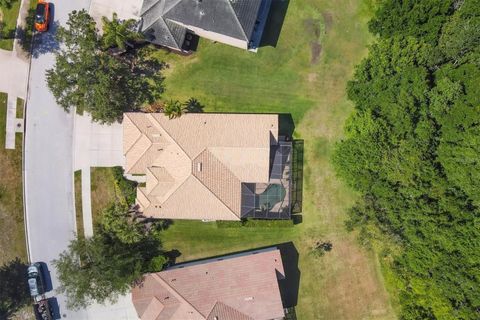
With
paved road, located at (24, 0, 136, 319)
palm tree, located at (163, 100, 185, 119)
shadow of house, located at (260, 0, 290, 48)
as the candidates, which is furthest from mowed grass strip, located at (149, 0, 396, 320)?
paved road, located at (24, 0, 136, 319)

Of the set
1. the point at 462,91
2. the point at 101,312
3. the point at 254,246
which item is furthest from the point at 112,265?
the point at 462,91

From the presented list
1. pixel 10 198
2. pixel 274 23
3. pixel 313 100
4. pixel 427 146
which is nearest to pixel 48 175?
pixel 10 198

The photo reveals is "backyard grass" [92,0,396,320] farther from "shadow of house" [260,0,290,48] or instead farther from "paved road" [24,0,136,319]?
"paved road" [24,0,136,319]

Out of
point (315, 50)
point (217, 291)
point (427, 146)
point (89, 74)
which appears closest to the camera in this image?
point (427, 146)

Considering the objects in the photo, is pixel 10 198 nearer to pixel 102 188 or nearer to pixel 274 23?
pixel 102 188

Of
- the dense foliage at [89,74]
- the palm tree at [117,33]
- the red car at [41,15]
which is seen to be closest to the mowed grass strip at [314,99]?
the palm tree at [117,33]

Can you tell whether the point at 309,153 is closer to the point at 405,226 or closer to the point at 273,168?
the point at 273,168

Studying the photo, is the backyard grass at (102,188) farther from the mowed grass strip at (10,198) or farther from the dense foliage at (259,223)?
the dense foliage at (259,223)
